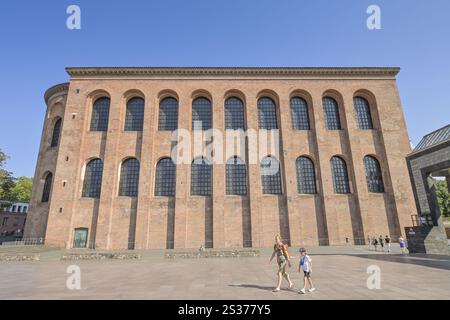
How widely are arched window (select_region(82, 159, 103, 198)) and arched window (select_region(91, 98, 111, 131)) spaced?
3.72 metres

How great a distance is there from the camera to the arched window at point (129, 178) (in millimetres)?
21625

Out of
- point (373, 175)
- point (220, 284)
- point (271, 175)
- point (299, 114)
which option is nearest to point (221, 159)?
point (271, 175)

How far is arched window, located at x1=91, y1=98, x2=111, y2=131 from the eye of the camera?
77.7ft

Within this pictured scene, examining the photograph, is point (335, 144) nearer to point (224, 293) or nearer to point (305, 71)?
point (305, 71)

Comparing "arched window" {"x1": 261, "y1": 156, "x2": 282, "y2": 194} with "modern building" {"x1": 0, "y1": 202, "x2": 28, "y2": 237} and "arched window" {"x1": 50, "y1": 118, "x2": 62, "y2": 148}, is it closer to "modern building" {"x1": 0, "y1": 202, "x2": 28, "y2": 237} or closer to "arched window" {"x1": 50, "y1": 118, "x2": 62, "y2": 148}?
"arched window" {"x1": 50, "y1": 118, "x2": 62, "y2": 148}

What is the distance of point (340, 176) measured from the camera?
2259cm

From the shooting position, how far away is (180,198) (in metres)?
20.7

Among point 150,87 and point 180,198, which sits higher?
point 150,87

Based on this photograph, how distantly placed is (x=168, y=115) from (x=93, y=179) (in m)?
9.75

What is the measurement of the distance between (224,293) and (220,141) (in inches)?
671

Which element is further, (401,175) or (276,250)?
(401,175)

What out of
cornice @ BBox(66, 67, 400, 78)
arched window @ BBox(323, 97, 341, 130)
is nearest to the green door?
cornice @ BBox(66, 67, 400, 78)

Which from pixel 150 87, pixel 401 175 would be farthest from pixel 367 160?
pixel 150 87
